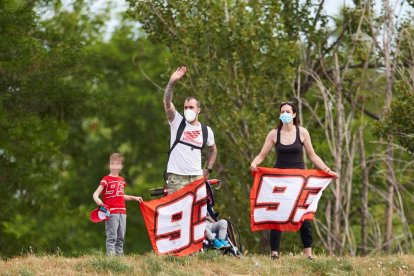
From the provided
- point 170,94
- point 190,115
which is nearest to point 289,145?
point 190,115

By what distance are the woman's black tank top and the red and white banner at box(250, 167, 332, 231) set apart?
0.07 meters

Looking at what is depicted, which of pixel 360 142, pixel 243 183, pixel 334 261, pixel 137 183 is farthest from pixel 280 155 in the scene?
pixel 137 183

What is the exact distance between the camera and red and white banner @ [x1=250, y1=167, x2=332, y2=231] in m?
13.2

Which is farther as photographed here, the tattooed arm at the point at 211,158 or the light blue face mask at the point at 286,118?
the tattooed arm at the point at 211,158

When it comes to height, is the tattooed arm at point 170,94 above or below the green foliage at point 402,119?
above

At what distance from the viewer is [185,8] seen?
2438cm

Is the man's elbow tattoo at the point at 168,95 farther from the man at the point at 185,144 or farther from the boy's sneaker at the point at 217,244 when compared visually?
the boy's sneaker at the point at 217,244

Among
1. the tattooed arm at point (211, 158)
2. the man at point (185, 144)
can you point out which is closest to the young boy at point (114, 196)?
the man at point (185, 144)

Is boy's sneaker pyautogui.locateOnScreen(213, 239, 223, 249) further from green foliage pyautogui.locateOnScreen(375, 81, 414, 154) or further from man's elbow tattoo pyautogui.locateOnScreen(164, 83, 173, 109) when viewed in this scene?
green foliage pyautogui.locateOnScreen(375, 81, 414, 154)

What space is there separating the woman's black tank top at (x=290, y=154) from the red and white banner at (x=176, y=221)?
1.08 metres

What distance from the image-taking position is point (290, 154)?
513 inches

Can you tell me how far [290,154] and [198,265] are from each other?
190 cm

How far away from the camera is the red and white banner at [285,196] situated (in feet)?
43.3

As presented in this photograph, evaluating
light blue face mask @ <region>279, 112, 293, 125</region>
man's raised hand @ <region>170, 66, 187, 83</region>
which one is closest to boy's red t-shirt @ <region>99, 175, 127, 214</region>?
man's raised hand @ <region>170, 66, 187, 83</region>
